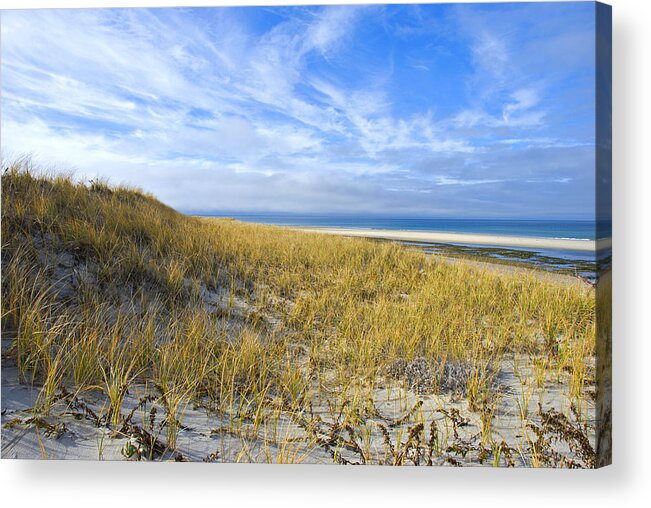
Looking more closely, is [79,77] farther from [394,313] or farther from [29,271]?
[394,313]

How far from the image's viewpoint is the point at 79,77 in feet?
9.27

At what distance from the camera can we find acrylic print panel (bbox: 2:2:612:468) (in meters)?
2.25

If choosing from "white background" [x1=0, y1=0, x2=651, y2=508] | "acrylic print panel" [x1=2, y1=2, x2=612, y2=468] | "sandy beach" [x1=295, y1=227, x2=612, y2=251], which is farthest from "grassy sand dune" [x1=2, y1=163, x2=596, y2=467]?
"sandy beach" [x1=295, y1=227, x2=612, y2=251]

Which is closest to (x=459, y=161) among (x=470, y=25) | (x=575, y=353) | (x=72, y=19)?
→ (x=470, y=25)

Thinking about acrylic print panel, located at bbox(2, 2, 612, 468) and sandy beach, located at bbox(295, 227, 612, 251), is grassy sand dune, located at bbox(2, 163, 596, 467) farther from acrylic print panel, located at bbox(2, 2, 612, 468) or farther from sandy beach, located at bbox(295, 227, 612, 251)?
sandy beach, located at bbox(295, 227, 612, 251)

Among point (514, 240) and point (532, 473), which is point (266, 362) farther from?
point (514, 240)

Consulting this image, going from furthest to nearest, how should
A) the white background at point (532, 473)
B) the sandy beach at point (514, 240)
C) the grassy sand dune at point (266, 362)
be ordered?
the sandy beach at point (514, 240) < the white background at point (532, 473) < the grassy sand dune at point (266, 362)

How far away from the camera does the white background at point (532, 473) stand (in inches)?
94.4

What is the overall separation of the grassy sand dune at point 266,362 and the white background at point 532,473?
0.79ft

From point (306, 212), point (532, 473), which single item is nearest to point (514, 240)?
point (306, 212)

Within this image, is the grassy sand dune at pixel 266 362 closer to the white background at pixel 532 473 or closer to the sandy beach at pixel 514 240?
the white background at pixel 532 473

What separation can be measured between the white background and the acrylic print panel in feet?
0.57

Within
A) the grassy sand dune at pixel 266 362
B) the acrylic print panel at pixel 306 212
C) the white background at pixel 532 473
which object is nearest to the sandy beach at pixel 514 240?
the acrylic print panel at pixel 306 212

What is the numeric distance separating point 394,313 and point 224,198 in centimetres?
174
